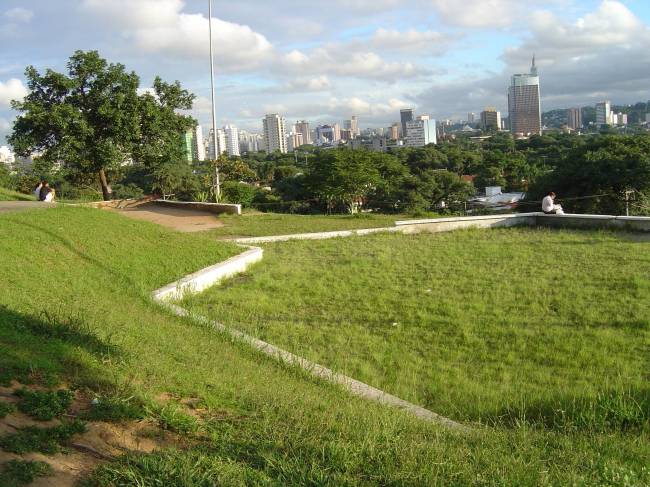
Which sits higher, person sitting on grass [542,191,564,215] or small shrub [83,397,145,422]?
person sitting on grass [542,191,564,215]

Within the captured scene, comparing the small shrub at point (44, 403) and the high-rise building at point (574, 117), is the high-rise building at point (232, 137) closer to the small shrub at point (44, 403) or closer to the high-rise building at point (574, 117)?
the high-rise building at point (574, 117)

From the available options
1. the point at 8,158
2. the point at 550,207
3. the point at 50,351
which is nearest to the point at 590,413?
the point at 50,351

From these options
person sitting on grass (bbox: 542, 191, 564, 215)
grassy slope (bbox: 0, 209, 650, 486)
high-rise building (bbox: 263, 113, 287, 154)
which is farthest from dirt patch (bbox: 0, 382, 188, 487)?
high-rise building (bbox: 263, 113, 287, 154)

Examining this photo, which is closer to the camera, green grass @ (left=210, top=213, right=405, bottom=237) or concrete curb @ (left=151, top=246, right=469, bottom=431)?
concrete curb @ (left=151, top=246, right=469, bottom=431)

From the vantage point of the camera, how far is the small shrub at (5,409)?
2.95 m

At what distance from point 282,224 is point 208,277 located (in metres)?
6.19

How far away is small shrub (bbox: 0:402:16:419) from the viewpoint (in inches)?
116

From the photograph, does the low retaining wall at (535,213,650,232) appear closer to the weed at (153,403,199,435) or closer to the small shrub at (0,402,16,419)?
the weed at (153,403,199,435)

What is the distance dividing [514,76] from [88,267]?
16874cm

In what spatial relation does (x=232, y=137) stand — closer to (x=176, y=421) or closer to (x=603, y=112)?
(x=603, y=112)

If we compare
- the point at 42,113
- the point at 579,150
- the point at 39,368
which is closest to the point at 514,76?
the point at 579,150

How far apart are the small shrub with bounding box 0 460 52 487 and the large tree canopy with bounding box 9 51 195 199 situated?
14.7 metres

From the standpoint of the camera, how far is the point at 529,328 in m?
5.83

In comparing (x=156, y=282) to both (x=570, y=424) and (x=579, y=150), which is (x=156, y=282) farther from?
(x=579, y=150)
